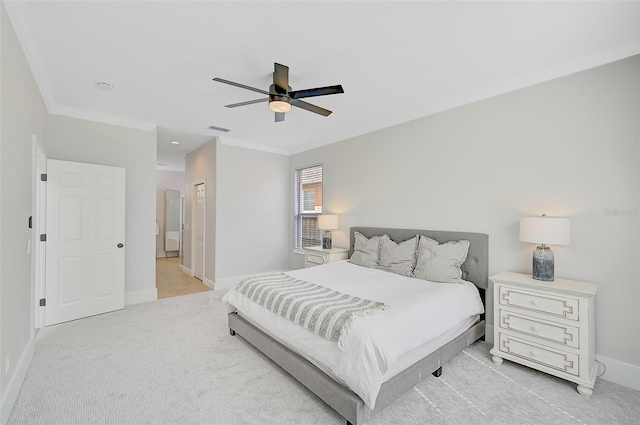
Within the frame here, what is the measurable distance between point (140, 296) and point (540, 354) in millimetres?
5076

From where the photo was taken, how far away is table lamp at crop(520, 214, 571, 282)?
2.39 metres

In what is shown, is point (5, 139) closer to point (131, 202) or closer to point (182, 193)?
point (131, 202)

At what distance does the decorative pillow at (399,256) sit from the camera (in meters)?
→ 3.42

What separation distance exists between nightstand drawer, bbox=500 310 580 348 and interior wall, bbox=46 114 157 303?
479 centimetres

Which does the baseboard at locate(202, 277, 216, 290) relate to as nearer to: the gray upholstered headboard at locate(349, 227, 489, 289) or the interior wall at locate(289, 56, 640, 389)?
the interior wall at locate(289, 56, 640, 389)

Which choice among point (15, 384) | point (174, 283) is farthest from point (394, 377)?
point (174, 283)

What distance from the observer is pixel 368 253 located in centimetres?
391

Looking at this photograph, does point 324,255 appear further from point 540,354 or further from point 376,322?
point 540,354

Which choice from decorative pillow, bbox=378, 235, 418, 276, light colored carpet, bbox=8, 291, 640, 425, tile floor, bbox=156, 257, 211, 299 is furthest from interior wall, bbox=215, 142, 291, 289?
decorative pillow, bbox=378, 235, 418, 276

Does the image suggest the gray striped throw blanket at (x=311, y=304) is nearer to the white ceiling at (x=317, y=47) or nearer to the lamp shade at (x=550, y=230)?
the lamp shade at (x=550, y=230)

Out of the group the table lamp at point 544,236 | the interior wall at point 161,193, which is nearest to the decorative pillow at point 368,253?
the table lamp at point 544,236

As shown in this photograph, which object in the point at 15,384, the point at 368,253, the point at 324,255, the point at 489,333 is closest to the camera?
the point at 15,384

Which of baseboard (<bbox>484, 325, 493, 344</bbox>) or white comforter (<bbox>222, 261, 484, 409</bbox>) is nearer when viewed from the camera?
white comforter (<bbox>222, 261, 484, 409</bbox>)

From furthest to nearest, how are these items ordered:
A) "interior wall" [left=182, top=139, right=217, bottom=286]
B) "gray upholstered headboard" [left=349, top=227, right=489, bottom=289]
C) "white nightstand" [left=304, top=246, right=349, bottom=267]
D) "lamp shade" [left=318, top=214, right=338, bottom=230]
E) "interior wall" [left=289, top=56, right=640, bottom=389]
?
1. "interior wall" [left=182, top=139, right=217, bottom=286]
2. "lamp shade" [left=318, top=214, right=338, bottom=230]
3. "white nightstand" [left=304, top=246, right=349, bottom=267]
4. "gray upholstered headboard" [left=349, top=227, right=489, bottom=289]
5. "interior wall" [left=289, top=56, right=640, bottom=389]
